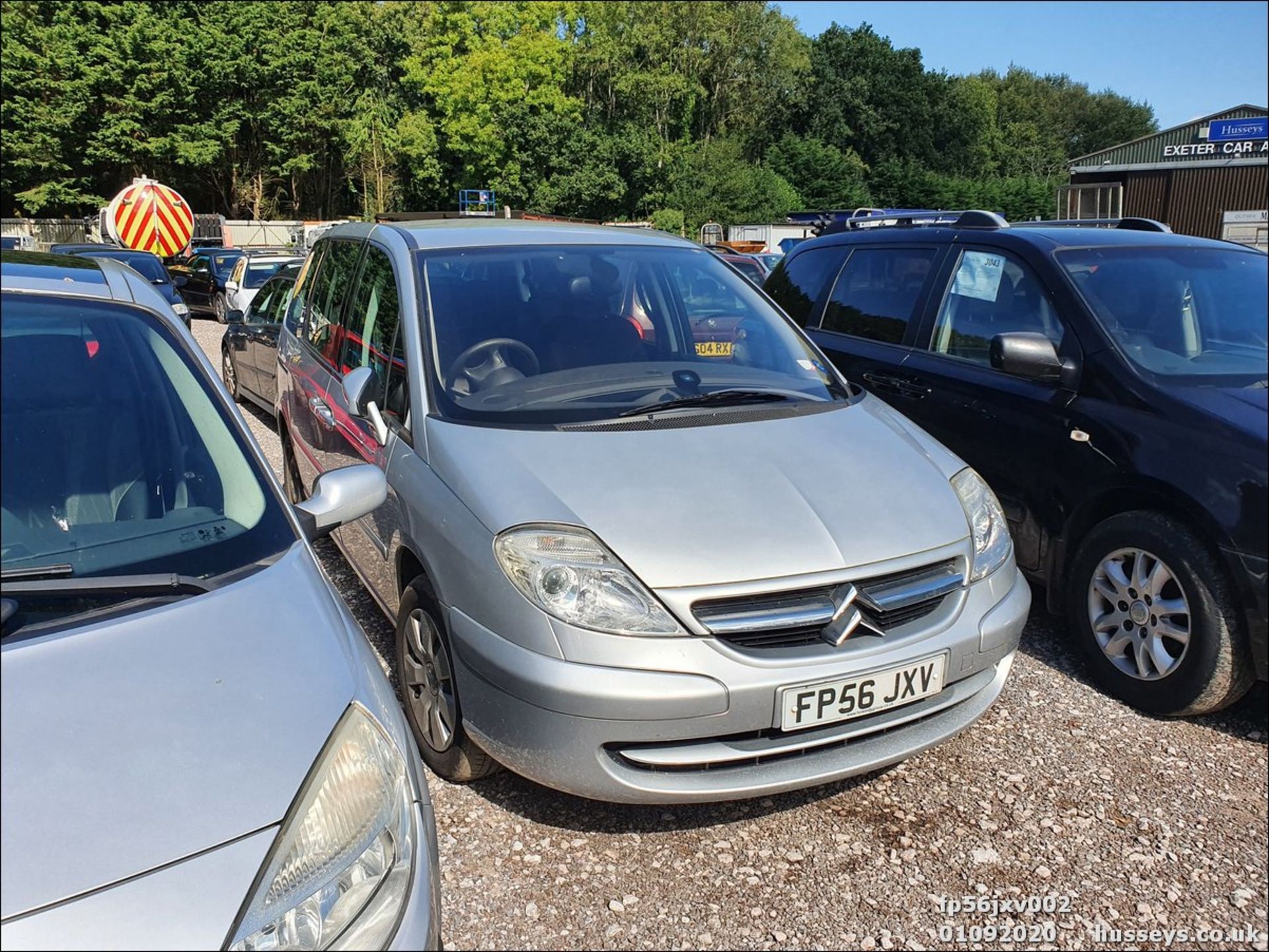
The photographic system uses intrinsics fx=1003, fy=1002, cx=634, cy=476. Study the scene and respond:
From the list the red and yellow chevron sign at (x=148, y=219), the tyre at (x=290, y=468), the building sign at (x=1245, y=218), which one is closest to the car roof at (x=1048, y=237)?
the tyre at (x=290, y=468)

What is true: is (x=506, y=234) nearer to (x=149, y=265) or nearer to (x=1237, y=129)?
(x=149, y=265)

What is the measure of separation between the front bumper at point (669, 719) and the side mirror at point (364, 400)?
1007mm

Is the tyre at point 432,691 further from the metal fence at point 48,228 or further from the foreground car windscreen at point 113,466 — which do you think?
the metal fence at point 48,228

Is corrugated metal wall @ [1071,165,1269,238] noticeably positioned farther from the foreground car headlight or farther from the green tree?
the foreground car headlight

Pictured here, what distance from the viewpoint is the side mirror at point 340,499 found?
248 cm

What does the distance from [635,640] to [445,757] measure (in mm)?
939

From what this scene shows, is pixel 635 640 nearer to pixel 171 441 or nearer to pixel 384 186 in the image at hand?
pixel 171 441

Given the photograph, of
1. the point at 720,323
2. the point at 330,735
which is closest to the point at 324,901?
the point at 330,735

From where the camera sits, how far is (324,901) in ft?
5.34

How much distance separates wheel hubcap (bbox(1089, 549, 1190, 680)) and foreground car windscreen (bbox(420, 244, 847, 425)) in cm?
122

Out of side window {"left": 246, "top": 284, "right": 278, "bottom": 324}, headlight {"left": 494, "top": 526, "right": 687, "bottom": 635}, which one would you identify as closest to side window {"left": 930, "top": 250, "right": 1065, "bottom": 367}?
headlight {"left": 494, "top": 526, "right": 687, "bottom": 635}

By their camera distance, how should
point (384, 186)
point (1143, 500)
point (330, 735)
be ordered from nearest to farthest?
point (330, 735) < point (1143, 500) < point (384, 186)

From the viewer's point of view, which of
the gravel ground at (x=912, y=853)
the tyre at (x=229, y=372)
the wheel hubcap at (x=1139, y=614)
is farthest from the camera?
the tyre at (x=229, y=372)

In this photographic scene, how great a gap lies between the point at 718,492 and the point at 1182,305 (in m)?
2.48
